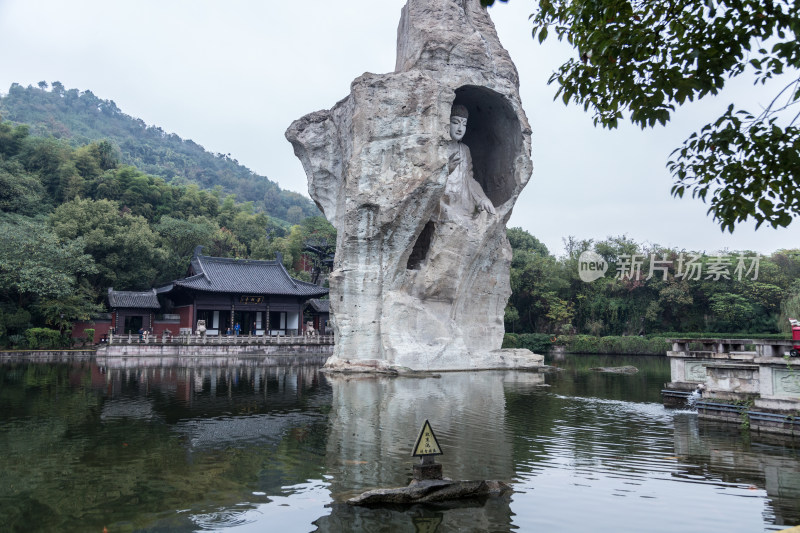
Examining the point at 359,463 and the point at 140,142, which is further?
the point at 140,142

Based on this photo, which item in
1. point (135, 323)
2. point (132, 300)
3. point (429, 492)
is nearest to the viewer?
point (429, 492)

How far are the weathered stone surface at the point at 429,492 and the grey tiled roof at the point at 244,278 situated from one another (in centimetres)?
2960

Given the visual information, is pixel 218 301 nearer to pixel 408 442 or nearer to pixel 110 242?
pixel 110 242

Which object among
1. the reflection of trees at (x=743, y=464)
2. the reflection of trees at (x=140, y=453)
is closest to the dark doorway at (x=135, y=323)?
the reflection of trees at (x=140, y=453)

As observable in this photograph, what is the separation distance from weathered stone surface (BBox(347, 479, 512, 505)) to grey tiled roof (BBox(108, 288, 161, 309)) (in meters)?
32.6

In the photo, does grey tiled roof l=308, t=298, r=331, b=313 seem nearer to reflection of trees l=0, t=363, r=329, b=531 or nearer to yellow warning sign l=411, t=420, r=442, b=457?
reflection of trees l=0, t=363, r=329, b=531

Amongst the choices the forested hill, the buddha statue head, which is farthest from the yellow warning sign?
the forested hill

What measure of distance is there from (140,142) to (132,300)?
4551 inches

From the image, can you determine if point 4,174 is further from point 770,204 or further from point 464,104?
point 770,204

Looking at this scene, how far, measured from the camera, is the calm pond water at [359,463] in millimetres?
5809

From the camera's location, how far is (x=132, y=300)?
35.1m

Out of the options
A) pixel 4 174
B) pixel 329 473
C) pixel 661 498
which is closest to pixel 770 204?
pixel 661 498

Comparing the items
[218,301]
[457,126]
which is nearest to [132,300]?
[218,301]

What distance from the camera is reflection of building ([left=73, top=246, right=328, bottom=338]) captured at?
34.6m
